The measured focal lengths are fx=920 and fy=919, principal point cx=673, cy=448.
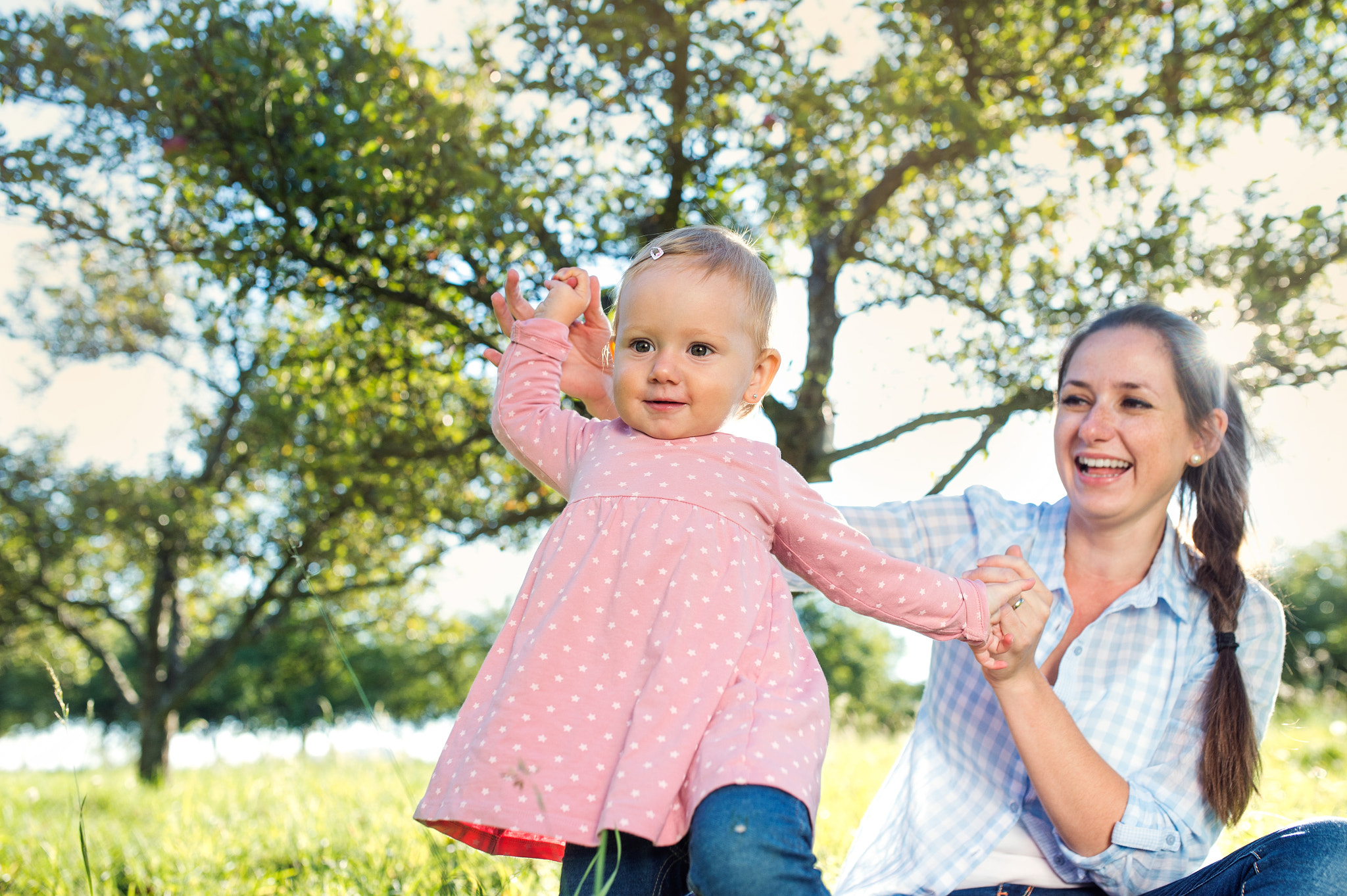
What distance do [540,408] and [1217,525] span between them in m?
2.02

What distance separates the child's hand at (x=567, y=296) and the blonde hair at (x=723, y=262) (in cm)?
20

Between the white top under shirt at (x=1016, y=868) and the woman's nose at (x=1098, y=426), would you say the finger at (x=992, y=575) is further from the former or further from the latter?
the white top under shirt at (x=1016, y=868)

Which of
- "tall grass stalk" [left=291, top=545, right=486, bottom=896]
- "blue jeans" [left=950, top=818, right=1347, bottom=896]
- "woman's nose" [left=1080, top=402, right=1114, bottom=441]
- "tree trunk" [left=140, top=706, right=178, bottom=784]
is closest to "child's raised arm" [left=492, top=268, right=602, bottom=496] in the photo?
"tall grass stalk" [left=291, top=545, right=486, bottom=896]

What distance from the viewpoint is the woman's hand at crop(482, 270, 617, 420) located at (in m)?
2.36

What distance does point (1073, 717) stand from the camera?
2.38 meters

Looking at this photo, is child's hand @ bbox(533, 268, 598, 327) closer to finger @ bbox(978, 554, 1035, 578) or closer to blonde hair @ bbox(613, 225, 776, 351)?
blonde hair @ bbox(613, 225, 776, 351)

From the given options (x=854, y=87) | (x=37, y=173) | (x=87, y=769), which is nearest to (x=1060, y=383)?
(x=854, y=87)

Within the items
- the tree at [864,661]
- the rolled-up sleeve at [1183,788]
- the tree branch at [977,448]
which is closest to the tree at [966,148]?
the tree branch at [977,448]

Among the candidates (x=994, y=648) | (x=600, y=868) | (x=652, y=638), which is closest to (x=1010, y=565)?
(x=994, y=648)

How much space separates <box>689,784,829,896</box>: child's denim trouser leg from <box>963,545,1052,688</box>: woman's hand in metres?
0.72

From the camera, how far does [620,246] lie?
4.53 meters

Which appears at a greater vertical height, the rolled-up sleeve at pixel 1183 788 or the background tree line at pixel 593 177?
the background tree line at pixel 593 177

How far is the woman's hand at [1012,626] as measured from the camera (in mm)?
2078

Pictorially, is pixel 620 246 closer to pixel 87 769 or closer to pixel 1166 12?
pixel 1166 12
